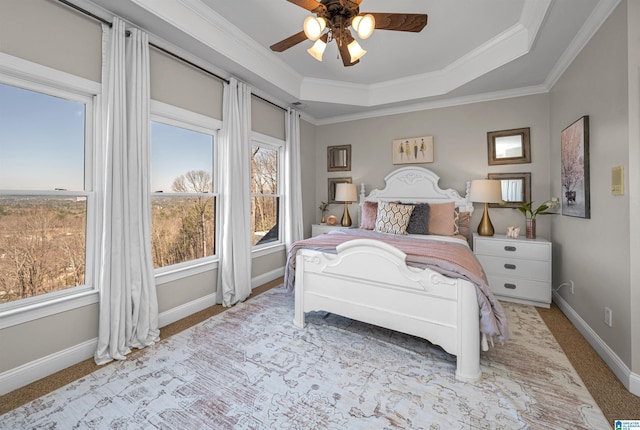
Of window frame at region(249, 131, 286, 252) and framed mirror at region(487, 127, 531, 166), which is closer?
framed mirror at region(487, 127, 531, 166)

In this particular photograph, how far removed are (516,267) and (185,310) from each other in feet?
11.9

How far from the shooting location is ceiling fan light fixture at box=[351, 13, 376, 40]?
175cm

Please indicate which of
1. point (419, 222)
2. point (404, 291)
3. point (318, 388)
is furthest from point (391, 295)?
point (419, 222)

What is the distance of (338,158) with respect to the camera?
476cm

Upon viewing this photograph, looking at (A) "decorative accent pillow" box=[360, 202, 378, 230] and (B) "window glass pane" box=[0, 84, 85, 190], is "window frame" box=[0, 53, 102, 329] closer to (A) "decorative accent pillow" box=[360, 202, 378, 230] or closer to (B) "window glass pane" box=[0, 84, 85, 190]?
(B) "window glass pane" box=[0, 84, 85, 190]

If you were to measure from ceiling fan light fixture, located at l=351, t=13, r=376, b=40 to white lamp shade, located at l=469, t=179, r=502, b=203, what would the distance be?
2384 millimetres

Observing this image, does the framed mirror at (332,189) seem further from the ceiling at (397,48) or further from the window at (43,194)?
the window at (43,194)

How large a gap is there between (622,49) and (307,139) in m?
3.70

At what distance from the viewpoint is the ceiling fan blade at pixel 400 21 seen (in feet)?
5.71

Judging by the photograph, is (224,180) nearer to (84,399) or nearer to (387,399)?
(84,399)

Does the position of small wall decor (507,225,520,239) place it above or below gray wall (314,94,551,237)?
below

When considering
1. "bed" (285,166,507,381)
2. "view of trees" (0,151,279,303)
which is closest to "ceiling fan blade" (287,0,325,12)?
"bed" (285,166,507,381)

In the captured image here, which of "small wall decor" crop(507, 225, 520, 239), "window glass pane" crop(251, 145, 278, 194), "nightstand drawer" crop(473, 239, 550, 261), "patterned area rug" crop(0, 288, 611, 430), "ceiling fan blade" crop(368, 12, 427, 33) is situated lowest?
"patterned area rug" crop(0, 288, 611, 430)

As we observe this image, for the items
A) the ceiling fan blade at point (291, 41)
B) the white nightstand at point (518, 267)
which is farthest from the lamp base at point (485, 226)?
the ceiling fan blade at point (291, 41)
